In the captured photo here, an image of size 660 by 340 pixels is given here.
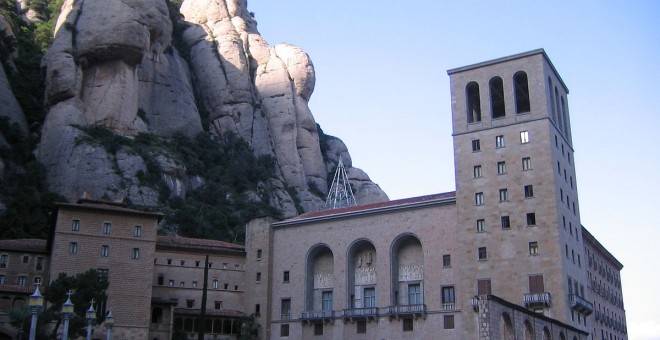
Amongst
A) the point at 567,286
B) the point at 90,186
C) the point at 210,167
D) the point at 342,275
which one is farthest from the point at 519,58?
the point at 210,167

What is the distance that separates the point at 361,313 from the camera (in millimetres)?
50938

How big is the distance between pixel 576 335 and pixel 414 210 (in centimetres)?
1358

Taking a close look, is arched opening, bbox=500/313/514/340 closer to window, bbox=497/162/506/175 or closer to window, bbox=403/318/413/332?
window, bbox=403/318/413/332

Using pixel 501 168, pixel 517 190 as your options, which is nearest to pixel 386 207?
pixel 501 168

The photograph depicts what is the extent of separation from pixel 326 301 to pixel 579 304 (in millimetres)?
18510

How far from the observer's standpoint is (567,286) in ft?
148

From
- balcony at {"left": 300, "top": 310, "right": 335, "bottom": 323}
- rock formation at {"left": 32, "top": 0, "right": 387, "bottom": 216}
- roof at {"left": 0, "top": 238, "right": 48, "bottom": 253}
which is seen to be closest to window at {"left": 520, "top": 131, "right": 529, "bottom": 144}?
balcony at {"left": 300, "top": 310, "right": 335, "bottom": 323}

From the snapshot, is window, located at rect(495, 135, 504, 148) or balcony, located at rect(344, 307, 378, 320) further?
balcony, located at rect(344, 307, 378, 320)

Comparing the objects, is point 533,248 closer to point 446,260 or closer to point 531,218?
point 531,218

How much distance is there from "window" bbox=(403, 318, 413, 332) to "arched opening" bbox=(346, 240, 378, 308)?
3163 mm

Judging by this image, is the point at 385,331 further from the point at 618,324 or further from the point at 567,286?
the point at 618,324

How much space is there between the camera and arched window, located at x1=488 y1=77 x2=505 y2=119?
52031mm

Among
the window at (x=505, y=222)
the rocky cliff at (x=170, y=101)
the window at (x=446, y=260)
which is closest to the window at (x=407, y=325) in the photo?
the window at (x=446, y=260)

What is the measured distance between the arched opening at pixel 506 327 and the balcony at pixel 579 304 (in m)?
9.09
